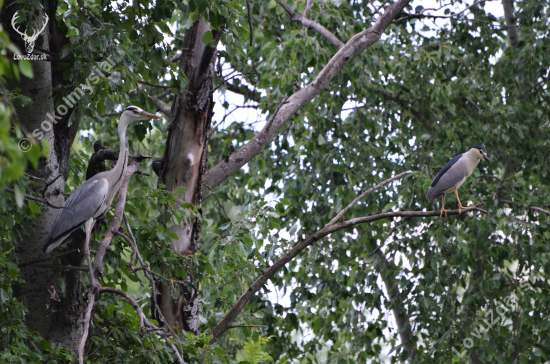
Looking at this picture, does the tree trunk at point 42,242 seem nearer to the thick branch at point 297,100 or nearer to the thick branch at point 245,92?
the thick branch at point 297,100

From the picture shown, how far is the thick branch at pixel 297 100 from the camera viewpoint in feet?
13.9

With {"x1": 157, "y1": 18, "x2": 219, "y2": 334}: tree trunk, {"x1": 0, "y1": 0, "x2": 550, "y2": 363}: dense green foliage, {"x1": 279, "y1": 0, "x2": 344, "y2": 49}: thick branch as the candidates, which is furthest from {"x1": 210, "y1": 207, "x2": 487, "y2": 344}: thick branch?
{"x1": 279, "y1": 0, "x2": 344, "y2": 49}: thick branch

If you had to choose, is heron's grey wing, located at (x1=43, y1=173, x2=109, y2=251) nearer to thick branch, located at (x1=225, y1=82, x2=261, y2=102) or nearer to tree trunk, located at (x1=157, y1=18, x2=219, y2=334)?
tree trunk, located at (x1=157, y1=18, x2=219, y2=334)

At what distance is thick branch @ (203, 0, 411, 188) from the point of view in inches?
166

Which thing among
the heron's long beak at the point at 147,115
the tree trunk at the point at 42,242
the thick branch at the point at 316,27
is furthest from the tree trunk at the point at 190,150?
the thick branch at the point at 316,27

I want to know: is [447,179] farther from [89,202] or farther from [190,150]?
[89,202]

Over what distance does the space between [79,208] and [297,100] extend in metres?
2.03

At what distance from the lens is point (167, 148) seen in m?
Result: 3.90

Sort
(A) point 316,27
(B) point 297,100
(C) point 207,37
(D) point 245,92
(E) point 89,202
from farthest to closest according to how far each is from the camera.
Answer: (D) point 245,92
(A) point 316,27
(B) point 297,100
(E) point 89,202
(C) point 207,37

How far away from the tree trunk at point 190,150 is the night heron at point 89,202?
0.29 meters

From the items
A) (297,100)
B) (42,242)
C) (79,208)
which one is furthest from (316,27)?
(42,242)

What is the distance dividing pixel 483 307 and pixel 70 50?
5.01 m

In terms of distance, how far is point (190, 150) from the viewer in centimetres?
386

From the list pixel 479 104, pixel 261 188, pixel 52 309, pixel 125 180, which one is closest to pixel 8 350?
pixel 52 309
